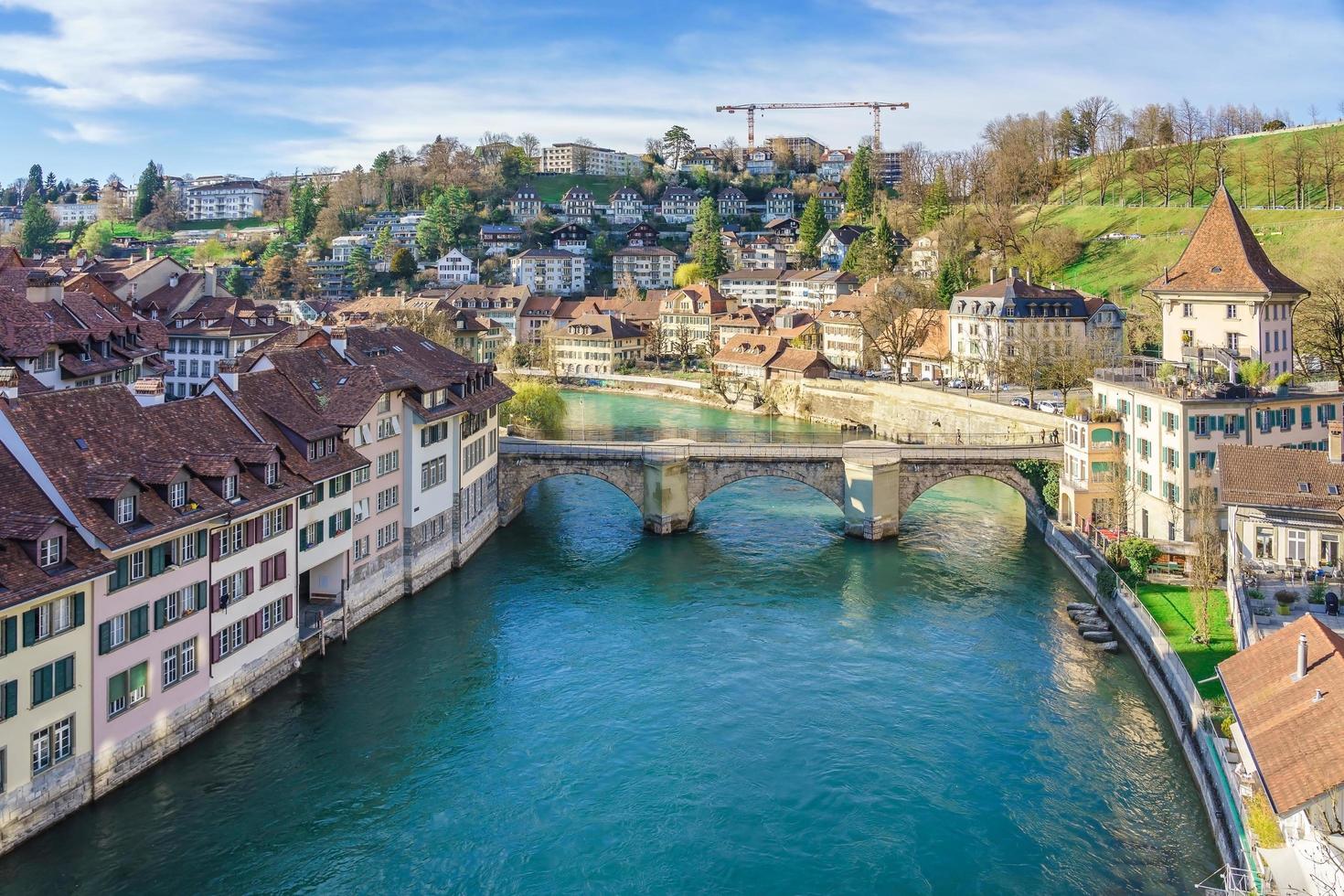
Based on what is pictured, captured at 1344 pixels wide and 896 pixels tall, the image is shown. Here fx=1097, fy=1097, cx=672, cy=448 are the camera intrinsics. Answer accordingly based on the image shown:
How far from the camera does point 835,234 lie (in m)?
144

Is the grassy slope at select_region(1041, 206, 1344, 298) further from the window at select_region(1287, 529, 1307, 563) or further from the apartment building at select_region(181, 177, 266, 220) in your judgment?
the apartment building at select_region(181, 177, 266, 220)

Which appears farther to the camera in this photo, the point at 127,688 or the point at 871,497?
the point at 871,497

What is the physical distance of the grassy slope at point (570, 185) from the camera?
186 m

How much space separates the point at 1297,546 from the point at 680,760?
20.3 meters

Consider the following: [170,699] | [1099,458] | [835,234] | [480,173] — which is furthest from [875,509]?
[480,173]

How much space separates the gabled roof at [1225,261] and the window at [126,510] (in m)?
47.0

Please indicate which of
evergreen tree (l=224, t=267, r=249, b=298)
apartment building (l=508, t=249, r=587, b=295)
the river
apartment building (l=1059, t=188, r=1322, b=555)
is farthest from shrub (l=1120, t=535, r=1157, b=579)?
evergreen tree (l=224, t=267, r=249, b=298)

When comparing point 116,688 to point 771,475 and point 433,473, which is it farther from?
point 771,475

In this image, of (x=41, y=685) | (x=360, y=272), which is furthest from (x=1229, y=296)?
(x=360, y=272)

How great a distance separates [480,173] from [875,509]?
482 feet

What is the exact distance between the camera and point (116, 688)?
2541 cm

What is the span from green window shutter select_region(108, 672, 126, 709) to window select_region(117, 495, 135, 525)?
3557mm

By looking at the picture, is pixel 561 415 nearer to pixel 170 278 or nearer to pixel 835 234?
pixel 170 278

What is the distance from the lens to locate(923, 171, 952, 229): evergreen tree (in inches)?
4892
